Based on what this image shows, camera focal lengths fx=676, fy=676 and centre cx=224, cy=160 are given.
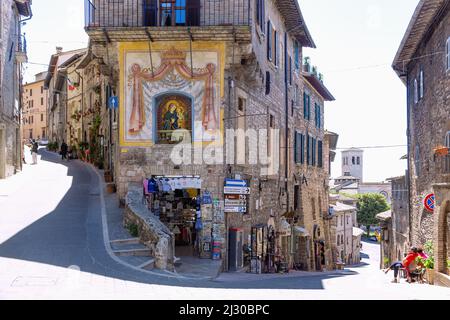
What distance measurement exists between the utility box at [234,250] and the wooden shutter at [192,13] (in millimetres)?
6660

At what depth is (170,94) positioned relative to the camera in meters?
21.1

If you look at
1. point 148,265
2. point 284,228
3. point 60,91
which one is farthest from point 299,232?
point 60,91

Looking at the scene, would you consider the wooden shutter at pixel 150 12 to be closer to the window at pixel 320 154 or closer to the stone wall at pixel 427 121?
the stone wall at pixel 427 121

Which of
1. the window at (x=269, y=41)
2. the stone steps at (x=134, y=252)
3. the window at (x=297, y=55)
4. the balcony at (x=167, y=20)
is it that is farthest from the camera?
the window at (x=297, y=55)

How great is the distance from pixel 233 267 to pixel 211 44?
7.10 metres

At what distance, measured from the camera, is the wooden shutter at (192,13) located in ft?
69.5

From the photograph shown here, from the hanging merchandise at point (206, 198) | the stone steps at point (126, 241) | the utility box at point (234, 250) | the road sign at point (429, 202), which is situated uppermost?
the hanging merchandise at point (206, 198)

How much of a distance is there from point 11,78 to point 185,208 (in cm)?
1474

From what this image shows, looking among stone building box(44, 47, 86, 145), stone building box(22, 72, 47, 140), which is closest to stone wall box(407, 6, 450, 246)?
stone building box(44, 47, 86, 145)

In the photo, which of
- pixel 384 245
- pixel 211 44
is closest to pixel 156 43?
pixel 211 44

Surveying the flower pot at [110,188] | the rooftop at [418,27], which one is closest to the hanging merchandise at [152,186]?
the flower pot at [110,188]

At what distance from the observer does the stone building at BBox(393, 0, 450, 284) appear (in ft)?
65.9

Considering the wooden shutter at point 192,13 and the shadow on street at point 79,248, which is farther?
the wooden shutter at point 192,13
